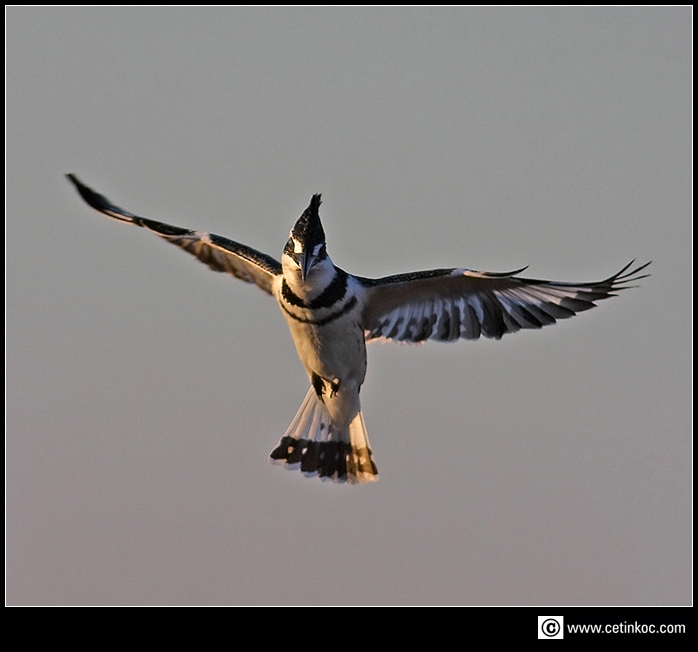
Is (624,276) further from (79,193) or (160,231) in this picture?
(79,193)

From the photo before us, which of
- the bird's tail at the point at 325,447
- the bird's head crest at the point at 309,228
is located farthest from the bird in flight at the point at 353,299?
the bird's tail at the point at 325,447

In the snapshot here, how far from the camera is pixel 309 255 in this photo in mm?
10344

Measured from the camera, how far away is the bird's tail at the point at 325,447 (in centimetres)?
1273

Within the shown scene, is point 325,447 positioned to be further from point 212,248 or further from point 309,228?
point 309,228

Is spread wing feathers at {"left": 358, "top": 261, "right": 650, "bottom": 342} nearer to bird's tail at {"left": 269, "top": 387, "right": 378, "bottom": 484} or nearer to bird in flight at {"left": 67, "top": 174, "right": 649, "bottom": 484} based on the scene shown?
bird in flight at {"left": 67, "top": 174, "right": 649, "bottom": 484}

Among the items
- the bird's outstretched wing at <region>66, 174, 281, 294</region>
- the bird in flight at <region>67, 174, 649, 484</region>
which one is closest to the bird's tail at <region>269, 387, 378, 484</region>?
the bird in flight at <region>67, 174, 649, 484</region>

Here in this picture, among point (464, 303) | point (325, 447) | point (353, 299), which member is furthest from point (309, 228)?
point (325, 447)

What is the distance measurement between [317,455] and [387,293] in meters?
2.54

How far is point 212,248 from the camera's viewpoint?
39.5 feet

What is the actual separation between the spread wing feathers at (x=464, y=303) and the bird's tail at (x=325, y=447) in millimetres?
1632

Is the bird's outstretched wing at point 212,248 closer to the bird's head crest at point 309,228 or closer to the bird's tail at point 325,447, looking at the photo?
the bird's head crest at point 309,228

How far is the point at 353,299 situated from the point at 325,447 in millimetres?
2461

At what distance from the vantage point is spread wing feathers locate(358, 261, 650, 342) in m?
10.5
